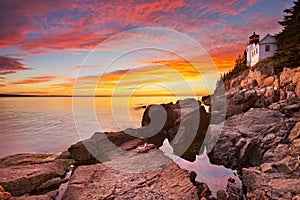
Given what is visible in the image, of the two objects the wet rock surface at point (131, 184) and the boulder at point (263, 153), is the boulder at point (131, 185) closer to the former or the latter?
the wet rock surface at point (131, 184)

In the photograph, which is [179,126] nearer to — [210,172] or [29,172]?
[210,172]

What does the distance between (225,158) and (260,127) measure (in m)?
4.37

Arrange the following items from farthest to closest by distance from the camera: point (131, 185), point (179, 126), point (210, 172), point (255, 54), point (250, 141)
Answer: point (255, 54) → point (179, 126) → point (250, 141) → point (210, 172) → point (131, 185)

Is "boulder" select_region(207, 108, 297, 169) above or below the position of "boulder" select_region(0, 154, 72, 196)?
above

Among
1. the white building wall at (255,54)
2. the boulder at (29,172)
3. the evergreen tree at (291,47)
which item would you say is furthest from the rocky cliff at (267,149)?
the white building wall at (255,54)

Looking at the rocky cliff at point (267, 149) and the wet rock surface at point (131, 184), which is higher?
the rocky cliff at point (267, 149)

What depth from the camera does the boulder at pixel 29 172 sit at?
30.1ft

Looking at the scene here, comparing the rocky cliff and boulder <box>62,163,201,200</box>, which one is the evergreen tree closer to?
the rocky cliff

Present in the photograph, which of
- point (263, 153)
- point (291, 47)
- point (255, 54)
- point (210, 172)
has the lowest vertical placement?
point (210, 172)

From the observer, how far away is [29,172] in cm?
1029

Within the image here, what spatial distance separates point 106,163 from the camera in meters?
11.6

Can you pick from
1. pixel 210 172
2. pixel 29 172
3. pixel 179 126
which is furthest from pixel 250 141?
pixel 29 172

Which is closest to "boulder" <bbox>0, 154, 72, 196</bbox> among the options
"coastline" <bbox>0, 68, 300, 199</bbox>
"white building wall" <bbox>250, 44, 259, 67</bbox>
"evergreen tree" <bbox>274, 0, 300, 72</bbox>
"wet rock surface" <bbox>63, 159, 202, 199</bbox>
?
"coastline" <bbox>0, 68, 300, 199</bbox>

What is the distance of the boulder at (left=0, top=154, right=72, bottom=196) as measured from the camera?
9164mm
